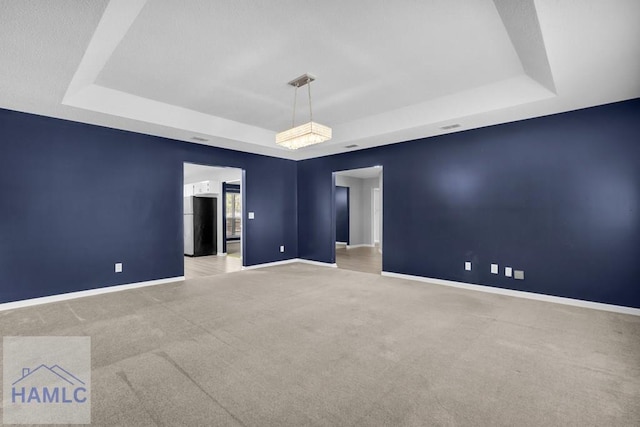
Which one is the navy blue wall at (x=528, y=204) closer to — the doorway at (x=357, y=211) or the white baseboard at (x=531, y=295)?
the white baseboard at (x=531, y=295)

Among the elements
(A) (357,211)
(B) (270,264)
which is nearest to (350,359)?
(B) (270,264)

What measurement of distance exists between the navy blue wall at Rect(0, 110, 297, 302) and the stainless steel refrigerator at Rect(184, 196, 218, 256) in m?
3.18

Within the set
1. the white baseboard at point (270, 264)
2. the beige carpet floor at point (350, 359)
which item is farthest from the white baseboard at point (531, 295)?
the white baseboard at point (270, 264)

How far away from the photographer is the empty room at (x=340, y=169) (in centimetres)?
197

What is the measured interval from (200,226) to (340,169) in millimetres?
4597

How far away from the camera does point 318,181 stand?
6902 millimetres

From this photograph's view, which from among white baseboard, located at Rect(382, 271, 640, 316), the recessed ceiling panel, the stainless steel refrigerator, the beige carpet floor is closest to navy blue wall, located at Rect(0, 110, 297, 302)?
the beige carpet floor

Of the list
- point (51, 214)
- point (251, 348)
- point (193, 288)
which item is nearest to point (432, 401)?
point (251, 348)

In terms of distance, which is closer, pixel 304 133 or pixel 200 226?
pixel 304 133

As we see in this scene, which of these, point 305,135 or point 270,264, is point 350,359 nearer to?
point 305,135

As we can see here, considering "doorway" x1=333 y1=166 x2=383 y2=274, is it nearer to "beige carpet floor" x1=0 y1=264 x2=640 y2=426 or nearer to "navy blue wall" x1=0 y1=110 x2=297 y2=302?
"navy blue wall" x1=0 y1=110 x2=297 y2=302

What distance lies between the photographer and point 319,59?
3.09m

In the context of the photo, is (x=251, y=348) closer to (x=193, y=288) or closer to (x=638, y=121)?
(x=193, y=288)

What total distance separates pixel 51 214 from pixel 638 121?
757cm
